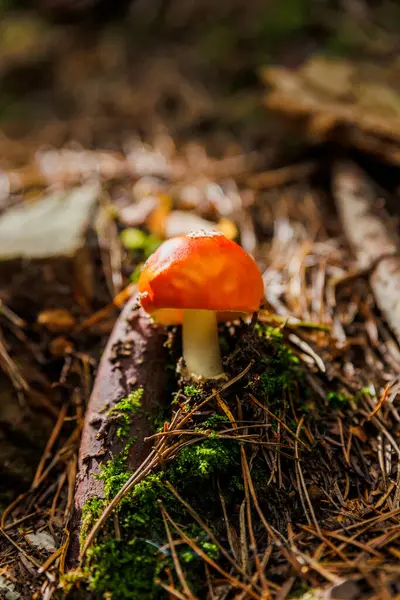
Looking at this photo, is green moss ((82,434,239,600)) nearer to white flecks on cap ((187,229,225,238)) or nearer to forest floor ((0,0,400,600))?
forest floor ((0,0,400,600))

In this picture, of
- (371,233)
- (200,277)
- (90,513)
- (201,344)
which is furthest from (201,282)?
(371,233)

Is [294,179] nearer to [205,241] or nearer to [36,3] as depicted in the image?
[205,241]

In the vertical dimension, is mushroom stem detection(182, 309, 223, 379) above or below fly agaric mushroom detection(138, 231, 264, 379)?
below

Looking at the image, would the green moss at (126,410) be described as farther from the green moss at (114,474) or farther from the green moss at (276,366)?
the green moss at (276,366)

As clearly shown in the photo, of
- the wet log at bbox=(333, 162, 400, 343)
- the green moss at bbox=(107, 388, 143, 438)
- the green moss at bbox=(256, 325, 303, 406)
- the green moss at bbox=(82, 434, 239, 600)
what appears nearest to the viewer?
the green moss at bbox=(82, 434, 239, 600)

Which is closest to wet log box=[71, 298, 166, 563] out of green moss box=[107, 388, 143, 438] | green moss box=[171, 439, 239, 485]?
green moss box=[107, 388, 143, 438]

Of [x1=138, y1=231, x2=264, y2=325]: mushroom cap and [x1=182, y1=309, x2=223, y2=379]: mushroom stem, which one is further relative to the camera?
[x1=182, y1=309, x2=223, y2=379]: mushroom stem
